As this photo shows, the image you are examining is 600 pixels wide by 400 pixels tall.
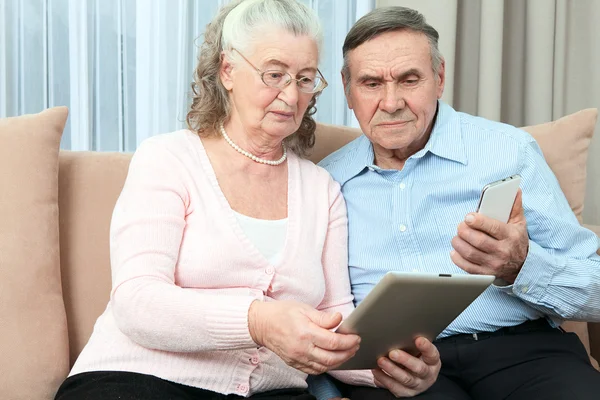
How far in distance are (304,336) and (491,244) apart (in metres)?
0.45

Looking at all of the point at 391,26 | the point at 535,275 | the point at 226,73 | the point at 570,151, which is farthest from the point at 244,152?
the point at 570,151

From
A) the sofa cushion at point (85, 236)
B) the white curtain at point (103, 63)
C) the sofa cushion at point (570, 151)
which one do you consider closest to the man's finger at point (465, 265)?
the sofa cushion at point (570, 151)

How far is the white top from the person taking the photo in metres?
1.50

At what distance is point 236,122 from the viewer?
5.35ft

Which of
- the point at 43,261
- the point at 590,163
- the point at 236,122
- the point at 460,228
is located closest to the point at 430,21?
the point at 590,163

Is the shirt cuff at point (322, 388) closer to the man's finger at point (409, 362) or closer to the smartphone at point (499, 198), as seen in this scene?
the man's finger at point (409, 362)

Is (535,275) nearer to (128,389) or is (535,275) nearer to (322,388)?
(322,388)

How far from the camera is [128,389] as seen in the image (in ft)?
4.37

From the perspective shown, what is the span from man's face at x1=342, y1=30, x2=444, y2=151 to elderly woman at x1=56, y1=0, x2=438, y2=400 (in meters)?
0.13

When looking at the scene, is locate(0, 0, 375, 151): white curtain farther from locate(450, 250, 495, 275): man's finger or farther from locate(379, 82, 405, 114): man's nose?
locate(450, 250, 495, 275): man's finger

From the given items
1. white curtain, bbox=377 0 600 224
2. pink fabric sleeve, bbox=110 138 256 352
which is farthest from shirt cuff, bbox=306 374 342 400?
white curtain, bbox=377 0 600 224

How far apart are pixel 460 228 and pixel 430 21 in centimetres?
140

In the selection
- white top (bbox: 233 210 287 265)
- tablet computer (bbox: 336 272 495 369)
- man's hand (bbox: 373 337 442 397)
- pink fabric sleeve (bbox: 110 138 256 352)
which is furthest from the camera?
white top (bbox: 233 210 287 265)

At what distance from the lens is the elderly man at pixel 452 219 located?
155 cm
